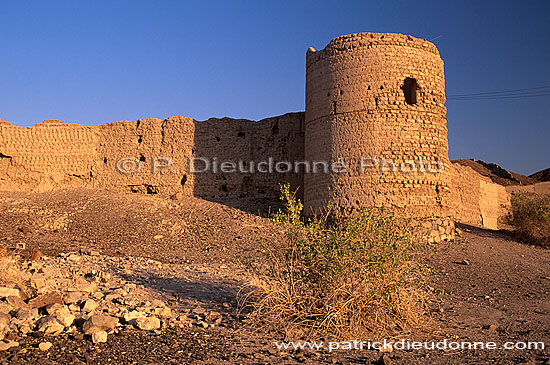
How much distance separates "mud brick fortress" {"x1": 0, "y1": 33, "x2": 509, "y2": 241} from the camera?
1124 centimetres

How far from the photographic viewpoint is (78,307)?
568 centimetres

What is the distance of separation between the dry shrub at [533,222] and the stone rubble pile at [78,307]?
9860 mm

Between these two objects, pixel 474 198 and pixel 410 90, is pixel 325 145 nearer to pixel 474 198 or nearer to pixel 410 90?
pixel 410 90

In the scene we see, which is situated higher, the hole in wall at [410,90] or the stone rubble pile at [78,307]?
the hole in wall at [410,90]

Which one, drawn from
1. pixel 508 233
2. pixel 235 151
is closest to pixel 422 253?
pixel 508 233

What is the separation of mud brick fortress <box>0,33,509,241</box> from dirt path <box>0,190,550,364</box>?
41.8 inches

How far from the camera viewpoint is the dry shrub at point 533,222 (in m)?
12.7

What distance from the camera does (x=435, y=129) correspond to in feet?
38.2

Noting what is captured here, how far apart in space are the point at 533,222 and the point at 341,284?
9.46 m

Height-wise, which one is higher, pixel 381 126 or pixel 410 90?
pixel 410 90

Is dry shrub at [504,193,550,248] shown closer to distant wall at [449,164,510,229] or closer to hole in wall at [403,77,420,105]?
distant wall at [449,164,510,229]

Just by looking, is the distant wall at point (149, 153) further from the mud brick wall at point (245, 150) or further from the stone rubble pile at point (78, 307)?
the stone rubble pile at point (78, 307)

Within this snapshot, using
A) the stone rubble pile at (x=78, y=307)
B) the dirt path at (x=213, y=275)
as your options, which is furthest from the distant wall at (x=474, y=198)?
the stone rubble pile at (x=78, y=307)

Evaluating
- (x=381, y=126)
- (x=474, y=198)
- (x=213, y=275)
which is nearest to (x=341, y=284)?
(x=213, y=275)
